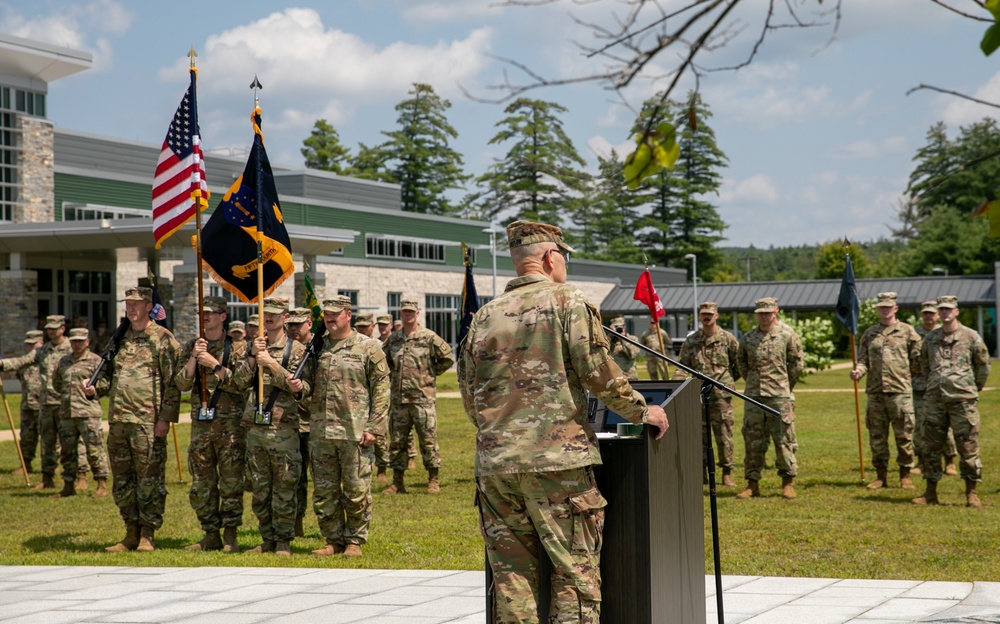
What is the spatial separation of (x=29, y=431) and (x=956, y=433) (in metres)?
12.5

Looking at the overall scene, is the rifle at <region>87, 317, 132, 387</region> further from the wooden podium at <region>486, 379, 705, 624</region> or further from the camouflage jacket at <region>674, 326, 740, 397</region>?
the camouflage jacket at <region>674, 326, 740, 397</region>

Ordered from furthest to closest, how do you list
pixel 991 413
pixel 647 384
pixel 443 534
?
pixel 991 413 → pixel 443 534 → pixel 647 384

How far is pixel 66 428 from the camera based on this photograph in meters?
14.5

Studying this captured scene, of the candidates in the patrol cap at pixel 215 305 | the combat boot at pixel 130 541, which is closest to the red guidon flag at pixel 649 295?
the patrol cap at pixel 215 305

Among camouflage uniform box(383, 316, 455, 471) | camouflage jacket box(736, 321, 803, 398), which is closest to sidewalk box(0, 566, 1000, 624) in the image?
camouflage jacket box(736, 321, 803, 398)

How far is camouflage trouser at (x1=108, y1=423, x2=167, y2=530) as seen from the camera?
Answer: 984 cm

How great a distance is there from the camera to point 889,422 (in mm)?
13789

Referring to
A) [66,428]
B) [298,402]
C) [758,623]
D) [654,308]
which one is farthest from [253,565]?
[654,308]

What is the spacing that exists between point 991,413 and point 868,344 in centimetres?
1293

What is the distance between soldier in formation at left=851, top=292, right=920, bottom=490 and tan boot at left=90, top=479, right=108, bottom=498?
30.0 ft

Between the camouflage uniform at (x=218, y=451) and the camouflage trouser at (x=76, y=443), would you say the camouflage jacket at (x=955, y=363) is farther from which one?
the camouflage trouser at (x=76, y=443)

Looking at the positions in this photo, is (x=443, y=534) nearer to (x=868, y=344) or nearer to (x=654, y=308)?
(x=868, y=344)

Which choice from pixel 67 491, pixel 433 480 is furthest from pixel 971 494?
pixel 67 491

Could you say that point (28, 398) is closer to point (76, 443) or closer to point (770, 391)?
point (76, 443)
